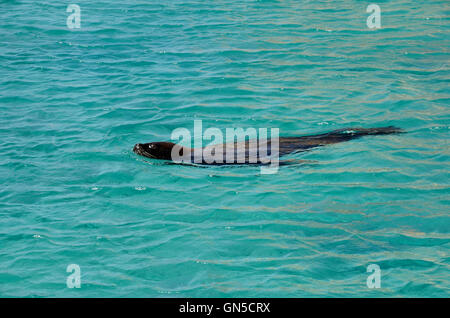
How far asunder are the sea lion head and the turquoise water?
157 millimetres

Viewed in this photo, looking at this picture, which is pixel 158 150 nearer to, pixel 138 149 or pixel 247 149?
pixel 138 149

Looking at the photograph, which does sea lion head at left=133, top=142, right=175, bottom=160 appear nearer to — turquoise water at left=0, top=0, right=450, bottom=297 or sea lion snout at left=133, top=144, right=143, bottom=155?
sea lion snout at left=133, top=144, right=143, bottom=155

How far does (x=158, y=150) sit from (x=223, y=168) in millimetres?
933

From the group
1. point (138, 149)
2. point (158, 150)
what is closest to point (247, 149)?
point (158, 150)

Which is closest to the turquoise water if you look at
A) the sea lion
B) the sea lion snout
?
the sea lion snout

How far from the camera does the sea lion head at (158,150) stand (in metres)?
8.01

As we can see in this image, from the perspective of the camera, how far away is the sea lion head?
801 centimetres

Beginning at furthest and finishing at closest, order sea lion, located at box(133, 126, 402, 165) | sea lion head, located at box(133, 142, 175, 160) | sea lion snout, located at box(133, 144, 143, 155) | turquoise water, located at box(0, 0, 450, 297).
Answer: sea lion snout, located at box(133, 144, 143, 155), sea lion head, located at box(133, 142, 175, 160), sea lion, located at box(133, 126, 402, 165), turquoise water, located at box(0, 0, 450, 297)

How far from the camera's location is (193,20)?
15.6 meters

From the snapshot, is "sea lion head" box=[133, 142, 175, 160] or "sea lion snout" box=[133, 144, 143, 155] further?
"sea lion snout" box=[133, 144, 143, 155]

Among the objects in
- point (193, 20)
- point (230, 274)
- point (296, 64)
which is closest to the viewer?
point (230, 274)
